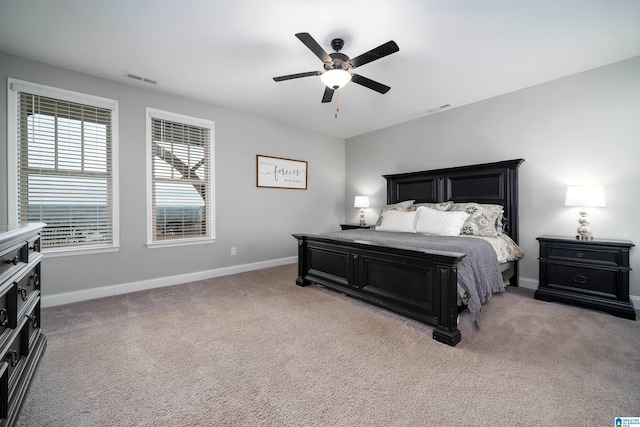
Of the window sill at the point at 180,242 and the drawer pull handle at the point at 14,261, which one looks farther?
the window sill at the point at 180,242

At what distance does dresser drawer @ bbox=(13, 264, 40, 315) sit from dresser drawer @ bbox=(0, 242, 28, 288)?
0.24ft

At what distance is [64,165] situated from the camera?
2.96m

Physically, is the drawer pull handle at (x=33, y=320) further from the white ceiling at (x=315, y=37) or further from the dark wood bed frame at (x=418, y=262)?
the dark wood bed frame at (x=418, y=262)

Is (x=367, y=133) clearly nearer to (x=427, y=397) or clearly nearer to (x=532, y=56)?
(x=532, y=56)

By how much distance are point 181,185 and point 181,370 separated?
105 inches

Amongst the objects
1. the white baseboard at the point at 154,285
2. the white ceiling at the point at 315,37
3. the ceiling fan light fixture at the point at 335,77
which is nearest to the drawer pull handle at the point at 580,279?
the white baseboard at the point at 154,285

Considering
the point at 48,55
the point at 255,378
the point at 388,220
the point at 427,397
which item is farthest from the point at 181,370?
the point at 48,55

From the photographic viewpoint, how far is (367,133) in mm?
5469

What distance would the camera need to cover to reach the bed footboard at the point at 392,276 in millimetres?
2094

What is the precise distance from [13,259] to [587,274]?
15.0 feet

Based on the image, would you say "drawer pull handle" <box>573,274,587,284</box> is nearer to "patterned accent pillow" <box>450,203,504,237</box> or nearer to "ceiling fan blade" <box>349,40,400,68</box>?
"patterned accent pillow" <box>450,203,504,237</box>

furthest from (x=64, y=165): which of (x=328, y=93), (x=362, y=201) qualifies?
(x=362, y=201)

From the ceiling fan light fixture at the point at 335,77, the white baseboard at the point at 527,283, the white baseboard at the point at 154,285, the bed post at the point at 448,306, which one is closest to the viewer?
the bed post at the point at 448,306

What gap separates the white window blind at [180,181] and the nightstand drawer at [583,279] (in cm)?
436
